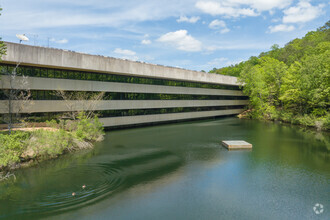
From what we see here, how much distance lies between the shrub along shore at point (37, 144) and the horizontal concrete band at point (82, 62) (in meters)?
6.09

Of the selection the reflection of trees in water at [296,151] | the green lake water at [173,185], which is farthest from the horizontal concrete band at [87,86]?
the reflection of trees in water at [296,151]

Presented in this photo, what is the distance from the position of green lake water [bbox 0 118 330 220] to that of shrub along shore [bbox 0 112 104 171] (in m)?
0.81

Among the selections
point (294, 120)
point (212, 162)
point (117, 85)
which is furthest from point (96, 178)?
point (294, 120)

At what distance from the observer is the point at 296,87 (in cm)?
3956

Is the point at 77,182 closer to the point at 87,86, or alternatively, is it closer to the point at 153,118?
the point at 87,86

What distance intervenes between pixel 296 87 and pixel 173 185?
119 ft

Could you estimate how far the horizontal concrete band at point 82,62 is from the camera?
2025 cm

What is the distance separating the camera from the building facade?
69.2 feet

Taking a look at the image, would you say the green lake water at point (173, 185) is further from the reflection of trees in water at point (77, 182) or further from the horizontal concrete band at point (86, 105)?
the horizontal concrete band at point (86, 105)

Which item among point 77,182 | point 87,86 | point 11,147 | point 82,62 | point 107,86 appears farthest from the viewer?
point 107,86

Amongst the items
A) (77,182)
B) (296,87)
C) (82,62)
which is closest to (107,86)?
(82,62)

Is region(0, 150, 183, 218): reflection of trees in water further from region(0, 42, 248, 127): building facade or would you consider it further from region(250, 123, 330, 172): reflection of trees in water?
region(250, 123, 330, 172): reflection of trees in water

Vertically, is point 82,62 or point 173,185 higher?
point 82,62

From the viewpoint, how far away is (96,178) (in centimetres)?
1288
